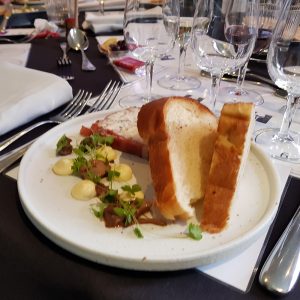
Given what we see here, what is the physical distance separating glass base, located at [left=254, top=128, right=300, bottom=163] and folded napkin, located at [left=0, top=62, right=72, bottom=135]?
1.60 ft

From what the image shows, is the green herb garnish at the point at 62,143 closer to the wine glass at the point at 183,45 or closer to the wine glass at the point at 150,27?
the wine glass at the point at 150,27

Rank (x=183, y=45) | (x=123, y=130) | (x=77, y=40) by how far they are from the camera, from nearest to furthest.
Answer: (x=123, y=130) → (x=183, y=45) → (x=77, y=40)

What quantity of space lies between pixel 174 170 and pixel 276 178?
0.18 metres


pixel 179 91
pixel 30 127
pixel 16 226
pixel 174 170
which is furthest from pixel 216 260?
pixel 179 91

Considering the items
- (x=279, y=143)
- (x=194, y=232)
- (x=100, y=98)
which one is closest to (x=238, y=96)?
(x=279, y=143)

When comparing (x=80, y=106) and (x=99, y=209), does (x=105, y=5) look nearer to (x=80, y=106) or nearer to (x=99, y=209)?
(x=80, y=106)

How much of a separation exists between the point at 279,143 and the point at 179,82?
419 millimetres

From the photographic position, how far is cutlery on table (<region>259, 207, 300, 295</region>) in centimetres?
41

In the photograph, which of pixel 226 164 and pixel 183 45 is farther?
pixel 183 45

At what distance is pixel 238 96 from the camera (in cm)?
101

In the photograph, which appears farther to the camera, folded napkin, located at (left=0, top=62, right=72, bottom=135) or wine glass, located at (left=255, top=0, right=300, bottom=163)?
folded napkin, located at (left=0, top=62, right=72, bottom=135)

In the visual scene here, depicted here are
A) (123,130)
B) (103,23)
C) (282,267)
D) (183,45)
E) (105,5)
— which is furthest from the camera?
(105,5)

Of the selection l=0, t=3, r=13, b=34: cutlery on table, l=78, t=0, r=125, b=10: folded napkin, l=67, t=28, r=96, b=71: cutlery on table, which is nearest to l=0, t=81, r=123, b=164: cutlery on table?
l=67, t=28, r=96, b=71: cutlery on table

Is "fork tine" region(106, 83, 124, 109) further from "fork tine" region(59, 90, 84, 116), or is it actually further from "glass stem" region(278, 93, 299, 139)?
"glass stem" region(278, 93, 299, 139)
